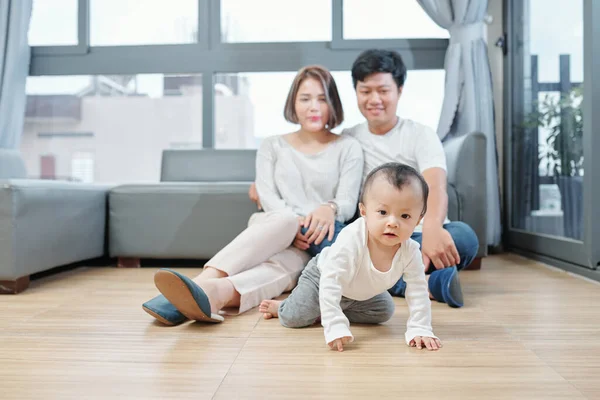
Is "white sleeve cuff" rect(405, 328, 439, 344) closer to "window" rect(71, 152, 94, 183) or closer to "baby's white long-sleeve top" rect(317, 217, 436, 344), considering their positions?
"baby's white long-sleeve top" rect(317, 217, 436, 344)

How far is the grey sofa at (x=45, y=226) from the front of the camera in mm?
1797

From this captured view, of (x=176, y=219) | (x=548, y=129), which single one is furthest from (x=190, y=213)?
(x=548, y=129)

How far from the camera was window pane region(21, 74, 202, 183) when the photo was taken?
366 cm

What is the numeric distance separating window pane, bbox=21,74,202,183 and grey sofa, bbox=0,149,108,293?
4.27 feet

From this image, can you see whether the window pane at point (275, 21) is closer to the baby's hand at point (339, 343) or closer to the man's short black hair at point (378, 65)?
the man's short black hair at point (378, 65)

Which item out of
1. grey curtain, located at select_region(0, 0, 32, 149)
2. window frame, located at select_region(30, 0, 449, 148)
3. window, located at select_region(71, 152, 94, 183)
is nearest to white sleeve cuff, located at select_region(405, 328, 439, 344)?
window frame, located at select_region(30, 0, 449, 148)

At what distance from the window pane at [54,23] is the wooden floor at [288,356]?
244 centimetres

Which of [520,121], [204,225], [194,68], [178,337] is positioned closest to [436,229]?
[178,337]

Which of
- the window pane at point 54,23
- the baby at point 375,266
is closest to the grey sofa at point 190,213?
the baby at point 375,266

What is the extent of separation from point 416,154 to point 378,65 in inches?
13.6

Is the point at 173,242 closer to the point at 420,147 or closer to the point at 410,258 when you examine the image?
the point at 420,147

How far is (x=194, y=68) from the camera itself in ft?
11.2

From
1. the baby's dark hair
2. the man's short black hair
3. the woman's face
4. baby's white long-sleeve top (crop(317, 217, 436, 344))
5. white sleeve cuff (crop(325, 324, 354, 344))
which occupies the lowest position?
white sleeve cuff (crop(325, 324, 354, 344))

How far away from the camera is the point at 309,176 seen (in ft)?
6.37
